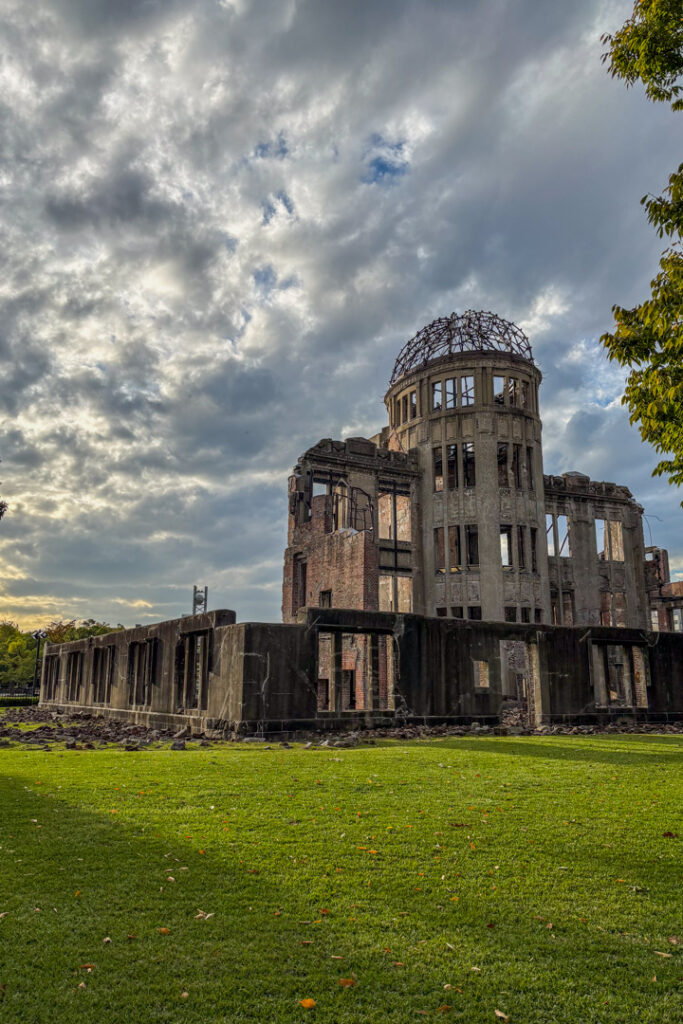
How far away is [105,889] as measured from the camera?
14.0 feet

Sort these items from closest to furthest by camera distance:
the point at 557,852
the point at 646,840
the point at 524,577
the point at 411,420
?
the point at 557,852, the point at 646,840, the point at 524,577, the point at 411,420

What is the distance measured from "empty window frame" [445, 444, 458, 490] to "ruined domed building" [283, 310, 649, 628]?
6 cm

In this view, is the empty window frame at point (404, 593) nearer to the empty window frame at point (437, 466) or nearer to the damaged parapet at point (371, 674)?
the empty window frame at point (437, 466)

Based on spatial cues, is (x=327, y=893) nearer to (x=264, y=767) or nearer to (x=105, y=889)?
(x=105, y=889)

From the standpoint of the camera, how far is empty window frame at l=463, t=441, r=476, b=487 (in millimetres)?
35562

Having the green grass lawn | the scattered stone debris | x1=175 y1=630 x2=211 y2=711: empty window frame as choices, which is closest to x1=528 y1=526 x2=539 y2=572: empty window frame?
the scattered stone debris

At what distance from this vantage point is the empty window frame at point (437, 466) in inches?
1417

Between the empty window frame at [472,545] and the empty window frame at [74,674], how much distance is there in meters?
17.6

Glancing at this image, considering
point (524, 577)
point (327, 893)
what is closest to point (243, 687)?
point (327, 893)

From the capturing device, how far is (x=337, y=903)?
13.4 ft

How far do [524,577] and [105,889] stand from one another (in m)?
31.4

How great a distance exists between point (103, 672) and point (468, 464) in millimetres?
19573

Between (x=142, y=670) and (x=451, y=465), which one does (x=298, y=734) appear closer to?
(x=142, y=670)

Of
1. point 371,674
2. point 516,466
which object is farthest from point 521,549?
point 371,674
